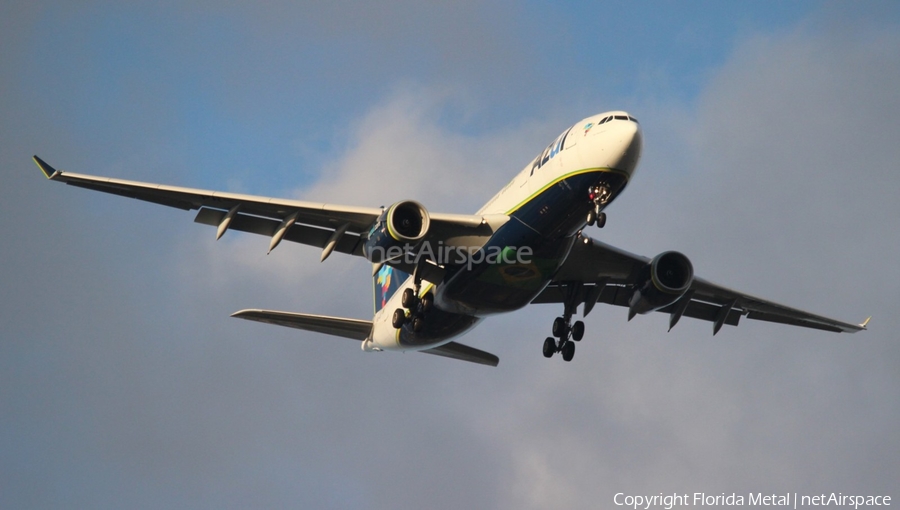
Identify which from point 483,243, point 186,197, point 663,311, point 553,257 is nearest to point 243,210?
point 186,197

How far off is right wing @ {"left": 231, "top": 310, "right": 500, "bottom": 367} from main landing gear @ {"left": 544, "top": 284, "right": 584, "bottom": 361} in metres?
2.88

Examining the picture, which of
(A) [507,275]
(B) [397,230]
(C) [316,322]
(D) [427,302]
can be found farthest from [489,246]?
(C) [316,322]

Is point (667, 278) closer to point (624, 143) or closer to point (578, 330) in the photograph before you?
point (578, 330)

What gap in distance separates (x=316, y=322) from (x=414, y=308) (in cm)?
472

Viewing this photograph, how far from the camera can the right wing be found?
35812 millimetres

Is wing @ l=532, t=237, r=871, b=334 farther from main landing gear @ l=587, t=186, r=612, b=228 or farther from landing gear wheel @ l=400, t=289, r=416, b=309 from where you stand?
landing gear wheel @ l=400, t=289, r=416, b=309

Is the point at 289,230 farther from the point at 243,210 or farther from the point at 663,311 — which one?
the point at 663,311

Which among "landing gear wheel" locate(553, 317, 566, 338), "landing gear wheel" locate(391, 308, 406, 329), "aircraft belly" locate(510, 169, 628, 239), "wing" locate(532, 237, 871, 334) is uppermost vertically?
"wing" locate(532, 237, 871, 334)

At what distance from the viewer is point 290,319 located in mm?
36500

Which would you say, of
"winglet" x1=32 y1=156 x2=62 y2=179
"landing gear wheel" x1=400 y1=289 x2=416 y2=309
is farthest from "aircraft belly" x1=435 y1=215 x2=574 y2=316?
"winglet" x1=32 y1=156 x2=62 y2=179

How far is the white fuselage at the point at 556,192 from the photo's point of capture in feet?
97.0

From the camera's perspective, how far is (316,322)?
123 ft

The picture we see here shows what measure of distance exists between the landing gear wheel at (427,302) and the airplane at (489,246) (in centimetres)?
3

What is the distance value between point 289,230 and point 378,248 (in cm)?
443
